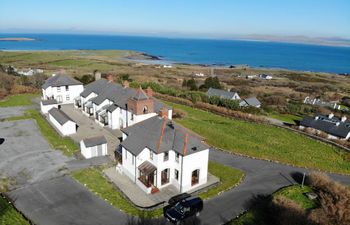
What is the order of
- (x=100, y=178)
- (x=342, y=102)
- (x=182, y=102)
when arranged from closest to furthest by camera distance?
(x=100, y=178), (x=182, y=102), (x=342, y=102)

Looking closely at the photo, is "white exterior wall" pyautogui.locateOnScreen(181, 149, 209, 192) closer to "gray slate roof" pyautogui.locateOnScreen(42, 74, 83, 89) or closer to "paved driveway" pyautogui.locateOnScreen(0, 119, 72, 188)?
"paved driveway" pyautogui.locateOnScreen(0, 119, 72, 188)

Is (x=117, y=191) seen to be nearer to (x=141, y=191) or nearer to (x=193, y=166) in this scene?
(x=141, y=191)

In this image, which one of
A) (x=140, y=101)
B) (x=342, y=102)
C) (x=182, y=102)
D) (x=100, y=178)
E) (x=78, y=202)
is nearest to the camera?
(x=78, y=202)

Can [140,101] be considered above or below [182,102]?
above

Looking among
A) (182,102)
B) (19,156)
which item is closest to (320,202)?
(19,156)

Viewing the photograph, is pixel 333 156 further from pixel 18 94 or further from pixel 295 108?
pixel 18 94

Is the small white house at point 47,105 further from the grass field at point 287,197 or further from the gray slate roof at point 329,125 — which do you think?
the gray slate roof at point 329,125

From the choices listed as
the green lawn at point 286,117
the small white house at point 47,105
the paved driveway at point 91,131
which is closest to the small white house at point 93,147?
the paved driveway at point 91,131
